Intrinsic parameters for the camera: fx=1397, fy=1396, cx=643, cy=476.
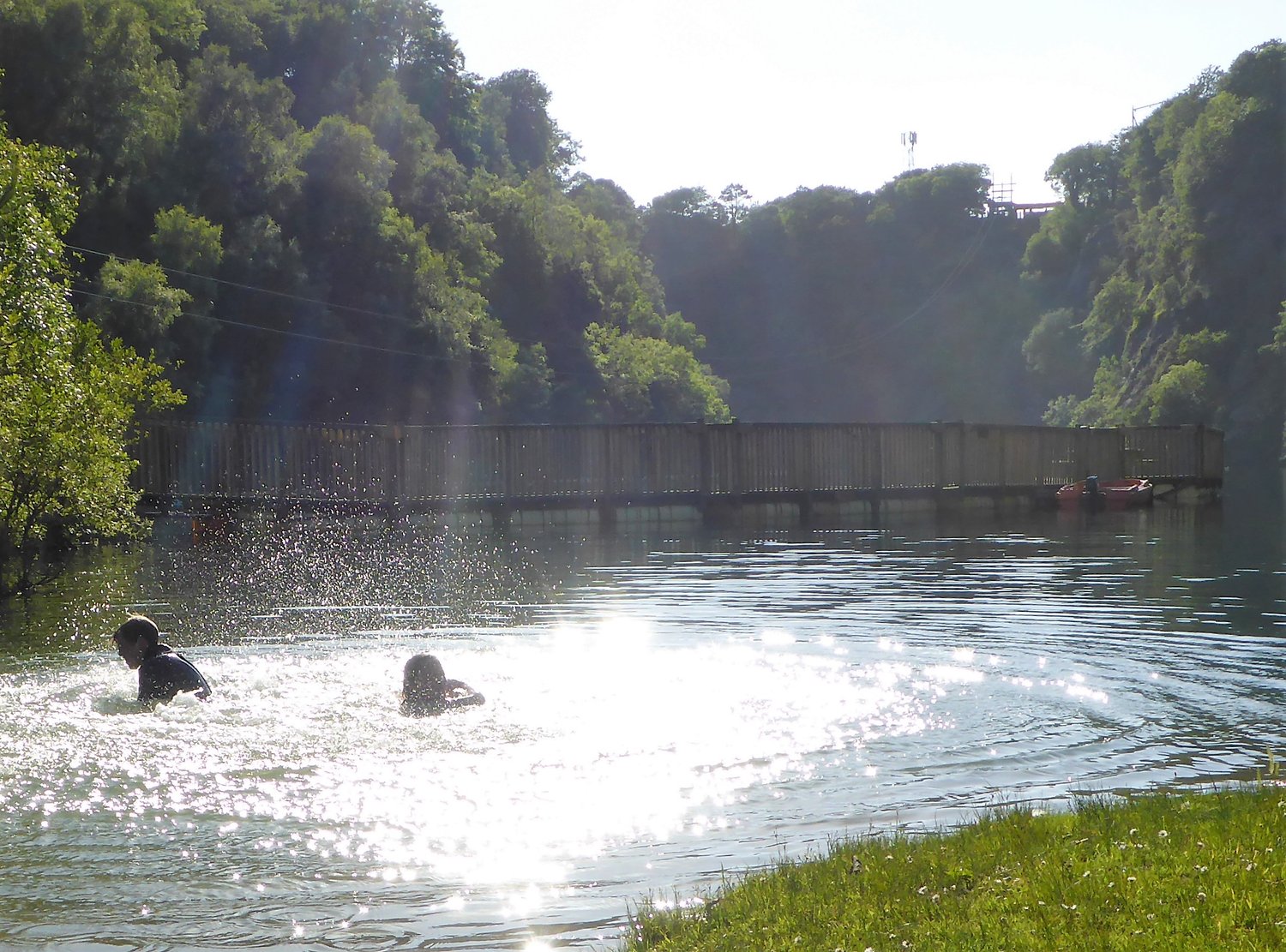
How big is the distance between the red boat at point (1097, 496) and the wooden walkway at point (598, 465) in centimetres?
158

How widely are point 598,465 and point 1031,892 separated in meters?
41.4

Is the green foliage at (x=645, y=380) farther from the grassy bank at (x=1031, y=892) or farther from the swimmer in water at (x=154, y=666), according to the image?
the grassy bank at (x=1031, y=892)

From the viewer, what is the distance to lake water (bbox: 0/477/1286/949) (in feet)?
25.8

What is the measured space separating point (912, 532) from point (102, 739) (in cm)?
3072

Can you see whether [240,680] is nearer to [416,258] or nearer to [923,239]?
[416,258]

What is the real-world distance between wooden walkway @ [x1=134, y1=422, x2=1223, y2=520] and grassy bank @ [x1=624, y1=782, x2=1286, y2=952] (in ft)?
118

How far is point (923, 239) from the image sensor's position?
162625 millimetres

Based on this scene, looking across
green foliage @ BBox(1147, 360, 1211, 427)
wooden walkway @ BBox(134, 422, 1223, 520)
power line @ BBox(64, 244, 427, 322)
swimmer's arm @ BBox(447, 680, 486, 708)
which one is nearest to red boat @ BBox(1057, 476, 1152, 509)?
wooden walkway @ BBox(134, 422, 1223, 520)

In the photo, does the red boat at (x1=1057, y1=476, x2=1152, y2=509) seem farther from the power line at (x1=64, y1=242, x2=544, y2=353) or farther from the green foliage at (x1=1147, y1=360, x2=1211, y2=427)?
the green foliage at (x1=1147, y1=360, x2=1211, y2=427)

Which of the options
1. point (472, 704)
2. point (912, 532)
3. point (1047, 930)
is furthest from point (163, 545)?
point (1047, 930)

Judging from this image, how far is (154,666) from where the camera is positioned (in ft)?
42.8

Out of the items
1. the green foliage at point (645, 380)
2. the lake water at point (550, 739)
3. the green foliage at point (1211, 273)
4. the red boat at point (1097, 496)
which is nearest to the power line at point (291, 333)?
the green foliage at point (645, 380)

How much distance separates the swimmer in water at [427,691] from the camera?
12.7m

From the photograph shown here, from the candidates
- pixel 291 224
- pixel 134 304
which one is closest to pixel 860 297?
pixel 291 224
